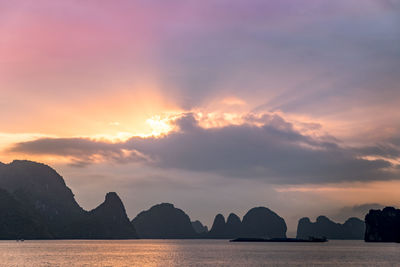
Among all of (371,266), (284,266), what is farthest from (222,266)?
(371,266)

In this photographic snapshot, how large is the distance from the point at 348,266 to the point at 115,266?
294 ft

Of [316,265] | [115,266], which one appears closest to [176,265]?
[115,266]

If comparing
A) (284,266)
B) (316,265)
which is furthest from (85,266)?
(316,265)

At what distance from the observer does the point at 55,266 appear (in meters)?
182

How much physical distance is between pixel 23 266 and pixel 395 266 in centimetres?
13677

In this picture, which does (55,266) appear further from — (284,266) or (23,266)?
(284,266)

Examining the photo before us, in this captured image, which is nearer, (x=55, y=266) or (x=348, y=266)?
(x=55, y=266)

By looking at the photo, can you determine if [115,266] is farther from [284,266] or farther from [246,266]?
[284,266]

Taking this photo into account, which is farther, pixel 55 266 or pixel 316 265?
pixel 316 265

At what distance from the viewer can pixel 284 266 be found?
192 metres

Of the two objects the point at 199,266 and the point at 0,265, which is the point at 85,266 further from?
the point at 199,266

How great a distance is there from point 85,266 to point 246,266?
5944 centimetres

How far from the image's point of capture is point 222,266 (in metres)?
189

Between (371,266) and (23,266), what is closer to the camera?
(23,266)
